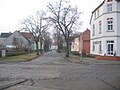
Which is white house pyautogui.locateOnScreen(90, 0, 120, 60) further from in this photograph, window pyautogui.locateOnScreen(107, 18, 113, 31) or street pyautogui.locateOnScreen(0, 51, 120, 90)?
street pyautogui.locateOnScreen(0, 51, 120, 90)

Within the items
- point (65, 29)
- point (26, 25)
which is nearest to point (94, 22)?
point (65, 29)

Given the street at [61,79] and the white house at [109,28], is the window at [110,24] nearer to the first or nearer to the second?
the white house at [109,28]

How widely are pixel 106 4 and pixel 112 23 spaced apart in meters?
3.89

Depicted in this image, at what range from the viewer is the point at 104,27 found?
41.2 m

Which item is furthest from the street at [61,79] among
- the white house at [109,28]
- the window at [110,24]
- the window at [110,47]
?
the window at [110,24]

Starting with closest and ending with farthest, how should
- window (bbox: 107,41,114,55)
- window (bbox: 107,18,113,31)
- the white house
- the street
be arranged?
the street, the white house, window (bbox: 107,41,114,55), window (bbox: 107,18,113,31)

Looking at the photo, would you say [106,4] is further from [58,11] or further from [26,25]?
[26,25]

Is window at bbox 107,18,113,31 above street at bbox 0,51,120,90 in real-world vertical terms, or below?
above

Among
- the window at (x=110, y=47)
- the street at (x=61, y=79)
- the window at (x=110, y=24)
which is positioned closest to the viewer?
the street at (x=61, y=79)

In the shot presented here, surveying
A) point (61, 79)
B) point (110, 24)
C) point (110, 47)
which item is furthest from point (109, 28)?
point (61, 79)

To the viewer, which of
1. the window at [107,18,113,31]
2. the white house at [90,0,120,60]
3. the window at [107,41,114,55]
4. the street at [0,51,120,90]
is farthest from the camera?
the window at [107,18,113,31]

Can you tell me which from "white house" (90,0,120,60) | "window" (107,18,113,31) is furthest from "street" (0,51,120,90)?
"window" (107,18,113,31)

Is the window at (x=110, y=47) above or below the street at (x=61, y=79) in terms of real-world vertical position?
above

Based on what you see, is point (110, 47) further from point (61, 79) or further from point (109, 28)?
point (61, 79)
